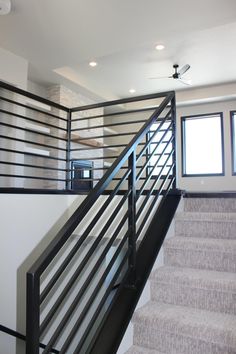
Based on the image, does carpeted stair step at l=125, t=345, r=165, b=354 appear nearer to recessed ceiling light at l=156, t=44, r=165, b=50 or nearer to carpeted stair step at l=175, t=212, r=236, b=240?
carpeted stair step at l=175, t=212, r=236, b=240

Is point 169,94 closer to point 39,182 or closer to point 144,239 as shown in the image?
point 144,239

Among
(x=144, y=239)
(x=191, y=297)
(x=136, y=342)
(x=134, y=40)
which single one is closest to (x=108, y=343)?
(x=136, y=342)

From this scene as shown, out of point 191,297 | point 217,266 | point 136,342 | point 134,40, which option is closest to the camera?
point 136,342

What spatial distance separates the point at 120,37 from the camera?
4312mm

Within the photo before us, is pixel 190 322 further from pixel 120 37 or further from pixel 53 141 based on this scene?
pixel 53 141

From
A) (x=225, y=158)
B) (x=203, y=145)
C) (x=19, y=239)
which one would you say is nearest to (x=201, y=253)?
(x=19, y=239)

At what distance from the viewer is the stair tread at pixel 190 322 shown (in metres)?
1.49

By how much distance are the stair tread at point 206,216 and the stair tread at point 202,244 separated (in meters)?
0.17

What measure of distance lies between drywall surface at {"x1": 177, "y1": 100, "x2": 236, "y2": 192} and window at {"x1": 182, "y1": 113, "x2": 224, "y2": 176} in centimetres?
11

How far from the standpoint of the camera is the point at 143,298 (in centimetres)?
183

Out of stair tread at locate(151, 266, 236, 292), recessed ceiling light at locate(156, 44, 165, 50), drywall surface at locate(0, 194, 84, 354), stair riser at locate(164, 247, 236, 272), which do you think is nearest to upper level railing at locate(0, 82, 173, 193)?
drywall surface at locate(0, 194, 84, 354)

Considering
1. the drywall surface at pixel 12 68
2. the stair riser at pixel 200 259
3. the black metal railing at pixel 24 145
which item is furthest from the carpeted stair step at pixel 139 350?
the drywall surface at pixel 12 68

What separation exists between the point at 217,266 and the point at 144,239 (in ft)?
1.73

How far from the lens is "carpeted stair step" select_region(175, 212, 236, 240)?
229cm
